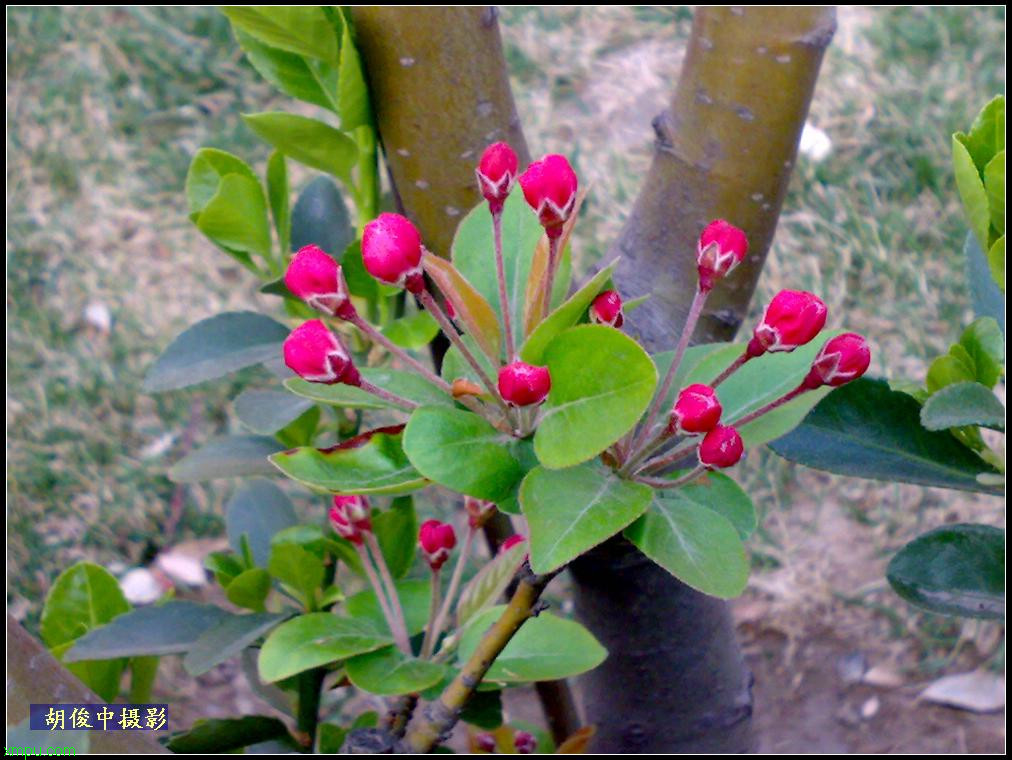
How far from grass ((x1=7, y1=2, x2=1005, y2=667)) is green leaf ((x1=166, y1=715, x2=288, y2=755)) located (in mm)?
1145

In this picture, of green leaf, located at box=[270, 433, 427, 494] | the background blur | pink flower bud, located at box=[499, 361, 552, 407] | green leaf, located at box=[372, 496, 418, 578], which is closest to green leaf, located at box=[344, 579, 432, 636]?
green leaf, located at box=[372, 496, 418, 578]

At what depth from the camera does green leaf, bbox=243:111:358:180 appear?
854mm

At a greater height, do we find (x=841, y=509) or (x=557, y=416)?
(x=557, y=416)

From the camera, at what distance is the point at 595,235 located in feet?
8.06

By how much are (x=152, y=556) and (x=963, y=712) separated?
4.77ft

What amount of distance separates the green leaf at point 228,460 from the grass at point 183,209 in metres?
1.13

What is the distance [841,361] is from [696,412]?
0.10 m

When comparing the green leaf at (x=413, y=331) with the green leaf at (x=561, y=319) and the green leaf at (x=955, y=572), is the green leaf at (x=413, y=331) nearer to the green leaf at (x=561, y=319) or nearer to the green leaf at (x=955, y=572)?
the green leaf at (x=561, y=319)

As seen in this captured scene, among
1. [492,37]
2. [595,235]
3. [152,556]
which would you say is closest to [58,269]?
[152,556]

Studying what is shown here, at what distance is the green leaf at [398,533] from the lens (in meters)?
0.96

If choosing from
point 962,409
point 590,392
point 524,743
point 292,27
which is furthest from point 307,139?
point 524,743

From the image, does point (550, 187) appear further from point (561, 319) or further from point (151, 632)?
point (151, 632)

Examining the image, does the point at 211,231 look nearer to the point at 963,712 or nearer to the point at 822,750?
the point at 822,750

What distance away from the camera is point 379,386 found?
26.0 inches
